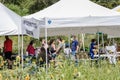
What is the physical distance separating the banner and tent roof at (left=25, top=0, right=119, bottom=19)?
47 cm

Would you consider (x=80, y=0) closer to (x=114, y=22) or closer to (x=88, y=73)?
(x=114, y=22)

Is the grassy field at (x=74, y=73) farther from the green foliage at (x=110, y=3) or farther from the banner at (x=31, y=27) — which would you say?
the green foliage at (x=110, y=3)

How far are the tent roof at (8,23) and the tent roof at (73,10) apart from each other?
701 millimetres

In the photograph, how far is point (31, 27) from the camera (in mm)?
12023

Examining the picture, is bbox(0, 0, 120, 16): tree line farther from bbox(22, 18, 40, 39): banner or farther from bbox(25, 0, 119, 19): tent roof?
bbox(22, 18, 40, 39): banner

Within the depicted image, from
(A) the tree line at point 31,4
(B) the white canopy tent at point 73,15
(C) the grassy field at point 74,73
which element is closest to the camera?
(C) the grassy field at point 74,73

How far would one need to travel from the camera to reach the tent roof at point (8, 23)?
13805 millimetres

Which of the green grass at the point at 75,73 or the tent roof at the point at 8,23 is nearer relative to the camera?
the green grass at the point at 75,73

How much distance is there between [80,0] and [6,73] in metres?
8.43

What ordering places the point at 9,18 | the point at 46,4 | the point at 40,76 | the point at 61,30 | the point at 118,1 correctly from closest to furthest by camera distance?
the point at 40,76 < the point at 9,18 < the point at 61,30 < the point at 118,1 < the point at 46,4

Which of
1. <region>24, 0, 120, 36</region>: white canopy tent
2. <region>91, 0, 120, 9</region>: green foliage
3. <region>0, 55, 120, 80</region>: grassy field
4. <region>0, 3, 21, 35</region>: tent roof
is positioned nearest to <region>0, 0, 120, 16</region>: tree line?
<region>91, 0, 120, 9</region>: green foliage

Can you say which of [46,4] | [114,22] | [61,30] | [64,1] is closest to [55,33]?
[61,30]

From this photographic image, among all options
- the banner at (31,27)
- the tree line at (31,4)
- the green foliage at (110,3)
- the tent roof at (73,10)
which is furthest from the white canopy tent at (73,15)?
the tree line at (31,4)

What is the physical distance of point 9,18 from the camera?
14.9 metres
